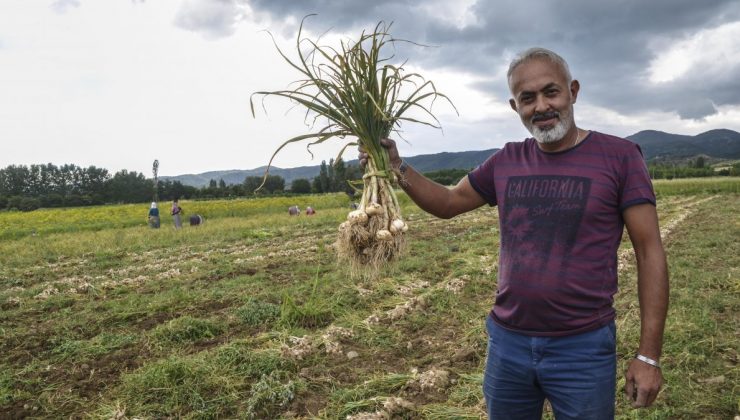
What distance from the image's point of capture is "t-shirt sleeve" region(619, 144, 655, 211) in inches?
73.1

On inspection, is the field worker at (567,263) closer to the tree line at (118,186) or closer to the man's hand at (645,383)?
the man's hand at (645,383)

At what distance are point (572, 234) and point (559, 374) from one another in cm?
59

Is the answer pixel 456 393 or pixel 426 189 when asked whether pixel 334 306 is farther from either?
pixel 426 189

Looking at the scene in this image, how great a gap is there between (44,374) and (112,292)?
3530 millimetres

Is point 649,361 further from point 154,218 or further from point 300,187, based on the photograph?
point 300,187

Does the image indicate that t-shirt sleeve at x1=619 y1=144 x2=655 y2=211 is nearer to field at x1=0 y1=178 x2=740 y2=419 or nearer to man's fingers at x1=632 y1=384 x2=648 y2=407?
man's fingers at x1=632 y1=384 x2=648 y2=407

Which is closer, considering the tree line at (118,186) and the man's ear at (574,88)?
the man's ear at (574,88)

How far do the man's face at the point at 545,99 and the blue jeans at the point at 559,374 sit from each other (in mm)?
863

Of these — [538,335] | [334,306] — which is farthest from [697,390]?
[334,306]

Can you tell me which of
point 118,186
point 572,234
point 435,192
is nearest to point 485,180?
point 435,192

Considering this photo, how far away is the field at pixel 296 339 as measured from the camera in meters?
3.76

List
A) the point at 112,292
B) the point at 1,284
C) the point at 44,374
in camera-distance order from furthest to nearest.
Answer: the point at 1,284 < the point at 112,292 < the point at 44,374


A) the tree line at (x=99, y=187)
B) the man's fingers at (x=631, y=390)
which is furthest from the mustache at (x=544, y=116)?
the tree line at (x=99, y=187)

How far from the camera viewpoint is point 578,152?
200 centimetres
